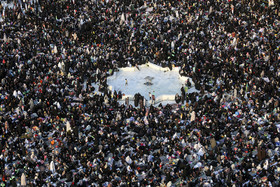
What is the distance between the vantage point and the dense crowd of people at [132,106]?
26.0ft

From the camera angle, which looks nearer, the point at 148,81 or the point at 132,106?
the point at 132,106

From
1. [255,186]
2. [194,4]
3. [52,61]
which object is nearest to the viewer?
[255,186]

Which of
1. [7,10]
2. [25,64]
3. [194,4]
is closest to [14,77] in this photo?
[25,64]

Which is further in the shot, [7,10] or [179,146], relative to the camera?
[7,10]

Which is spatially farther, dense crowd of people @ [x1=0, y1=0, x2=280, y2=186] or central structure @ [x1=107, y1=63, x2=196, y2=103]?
central structure @ [x1=107, y1=63, x2=196, y2=103]

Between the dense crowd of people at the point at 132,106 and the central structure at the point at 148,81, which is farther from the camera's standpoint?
the central structure at the point at 148,81

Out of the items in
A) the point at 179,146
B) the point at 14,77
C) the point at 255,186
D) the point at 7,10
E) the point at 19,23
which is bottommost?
the point at 255,186

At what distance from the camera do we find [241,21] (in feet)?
46.5

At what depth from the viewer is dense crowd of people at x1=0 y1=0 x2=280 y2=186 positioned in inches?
→ 312

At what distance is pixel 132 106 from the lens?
10086 millimetres

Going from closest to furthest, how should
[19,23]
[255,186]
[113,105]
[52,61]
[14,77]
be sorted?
1. [255,186]
2. [113,105]
3. [14,77]
4. [52,61]
5. [19,23]

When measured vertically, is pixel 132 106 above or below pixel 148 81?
below

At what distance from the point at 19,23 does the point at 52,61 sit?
3.53 m

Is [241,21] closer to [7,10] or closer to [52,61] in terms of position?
[52,61]
